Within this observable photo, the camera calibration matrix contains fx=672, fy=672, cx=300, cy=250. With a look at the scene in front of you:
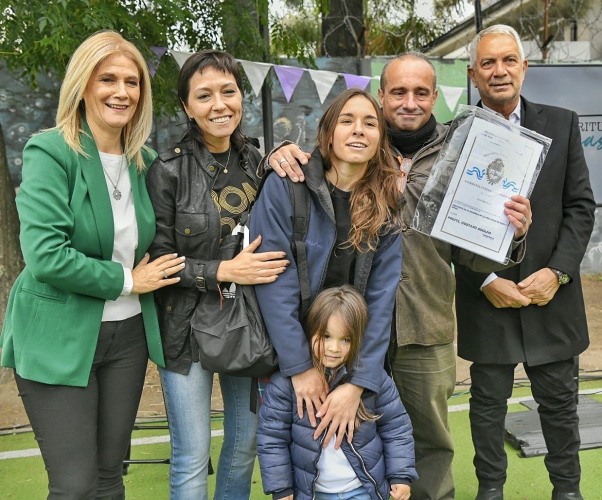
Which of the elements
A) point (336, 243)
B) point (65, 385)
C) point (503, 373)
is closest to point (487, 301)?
point (503, 373)

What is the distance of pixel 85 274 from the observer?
2.22 meters

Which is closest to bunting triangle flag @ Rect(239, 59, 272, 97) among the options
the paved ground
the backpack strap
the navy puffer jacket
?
the paved ground

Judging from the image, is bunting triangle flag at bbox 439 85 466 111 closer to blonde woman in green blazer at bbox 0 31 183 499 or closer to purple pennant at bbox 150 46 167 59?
purple pennant at bbox 150 46 167 59

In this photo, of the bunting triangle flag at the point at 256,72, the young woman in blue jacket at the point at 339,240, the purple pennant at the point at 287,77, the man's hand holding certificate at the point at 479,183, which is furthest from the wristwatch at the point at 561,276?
the purple pennant at the point at 287,77

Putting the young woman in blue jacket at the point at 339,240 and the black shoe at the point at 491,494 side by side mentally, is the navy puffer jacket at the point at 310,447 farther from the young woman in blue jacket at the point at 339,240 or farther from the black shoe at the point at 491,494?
the black shoe at the point at 491,494

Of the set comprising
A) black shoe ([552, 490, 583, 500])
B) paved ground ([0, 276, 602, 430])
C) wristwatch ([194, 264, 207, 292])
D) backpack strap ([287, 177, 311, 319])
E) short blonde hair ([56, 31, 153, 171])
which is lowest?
paved ground ([0, 276, 602, 430])

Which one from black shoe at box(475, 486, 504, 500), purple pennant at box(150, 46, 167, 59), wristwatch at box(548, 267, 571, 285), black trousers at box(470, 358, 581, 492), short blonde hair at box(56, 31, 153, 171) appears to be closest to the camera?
short blonde hair at box(56, 31, 153, 171)

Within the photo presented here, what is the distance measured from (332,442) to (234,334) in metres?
0.53

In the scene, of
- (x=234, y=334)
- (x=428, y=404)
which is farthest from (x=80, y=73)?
(x=428, y=404)

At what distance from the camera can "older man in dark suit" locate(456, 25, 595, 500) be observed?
120 inches

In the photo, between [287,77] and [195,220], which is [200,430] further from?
[287,77]

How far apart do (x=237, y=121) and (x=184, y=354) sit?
921mm

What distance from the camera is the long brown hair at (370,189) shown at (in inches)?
94.3

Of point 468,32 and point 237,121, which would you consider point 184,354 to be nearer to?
point 237,121
